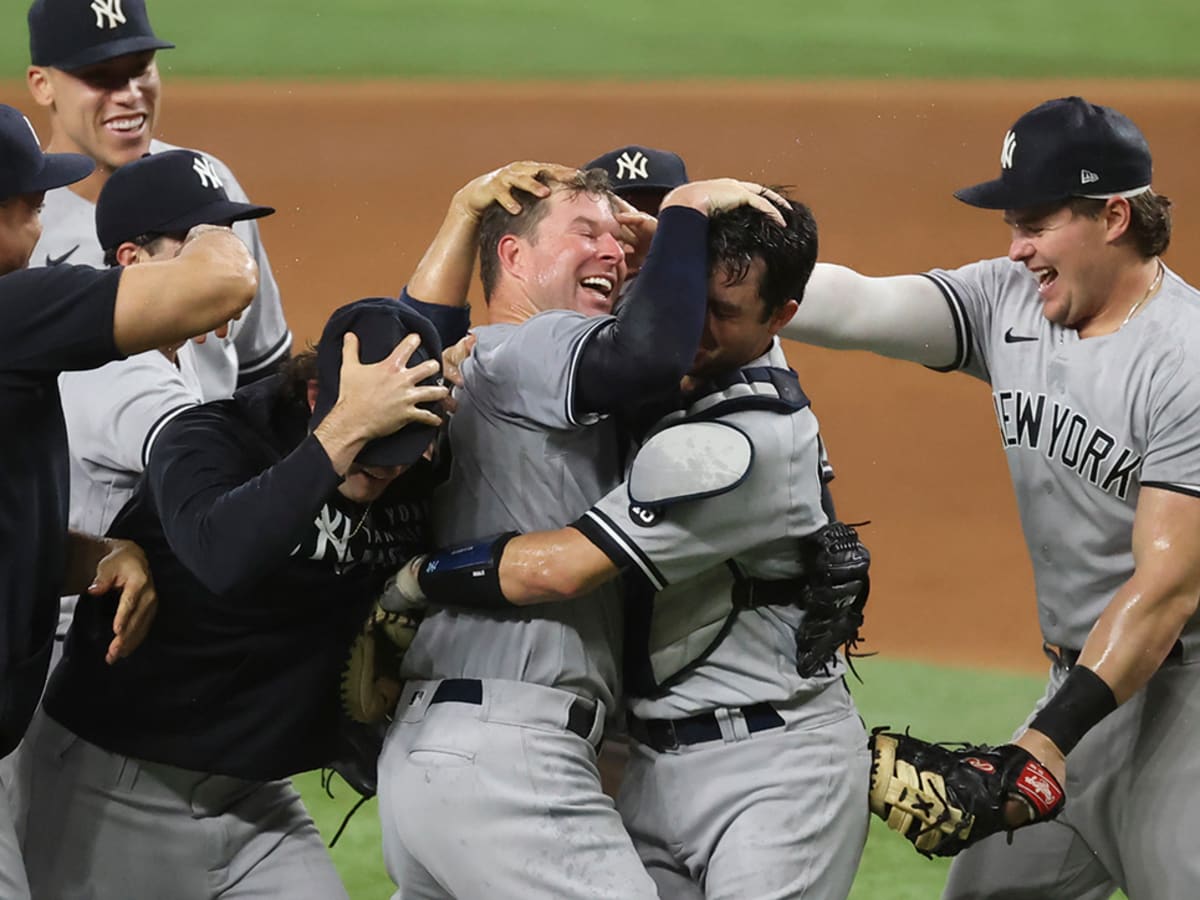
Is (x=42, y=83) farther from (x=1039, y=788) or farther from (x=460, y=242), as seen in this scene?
(x=1039, y=788)

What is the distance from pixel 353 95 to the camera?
1307cm

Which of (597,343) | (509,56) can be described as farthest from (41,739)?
(509,56)

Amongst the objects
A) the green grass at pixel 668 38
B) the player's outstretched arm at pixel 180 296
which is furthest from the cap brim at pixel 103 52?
the green grass at pixel 668 38

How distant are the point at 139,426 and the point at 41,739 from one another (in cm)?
91

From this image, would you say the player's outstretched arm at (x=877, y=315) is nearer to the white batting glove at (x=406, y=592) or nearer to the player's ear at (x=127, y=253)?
the white batting glove at (x=406, y=592)

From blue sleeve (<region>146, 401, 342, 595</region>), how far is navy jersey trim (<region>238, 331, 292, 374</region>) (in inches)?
79.8

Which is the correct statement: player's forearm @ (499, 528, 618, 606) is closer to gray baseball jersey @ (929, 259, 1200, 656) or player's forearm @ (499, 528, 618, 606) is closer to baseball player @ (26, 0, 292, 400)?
gray baseball jersey @ (929, 259, 1200, 656)

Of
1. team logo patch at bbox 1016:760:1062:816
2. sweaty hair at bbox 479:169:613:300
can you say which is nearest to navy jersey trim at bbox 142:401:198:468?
sweaty hair at bbox 479:169:613:300

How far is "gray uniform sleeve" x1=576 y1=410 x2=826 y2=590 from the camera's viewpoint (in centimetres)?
306

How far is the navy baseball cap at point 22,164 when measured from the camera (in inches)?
122

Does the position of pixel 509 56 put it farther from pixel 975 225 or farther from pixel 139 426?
pixel 139 426

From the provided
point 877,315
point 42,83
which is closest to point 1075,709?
point 877,315

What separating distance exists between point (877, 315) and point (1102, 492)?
769 mm

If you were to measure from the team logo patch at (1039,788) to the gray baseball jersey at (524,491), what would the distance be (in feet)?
2.81
